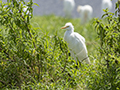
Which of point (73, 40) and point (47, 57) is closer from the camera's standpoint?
point (47, 57)

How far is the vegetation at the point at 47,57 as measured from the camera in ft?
6.49

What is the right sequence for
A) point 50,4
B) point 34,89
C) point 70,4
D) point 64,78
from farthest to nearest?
point 50,4, point 70,4, point 64,78, point 34,89

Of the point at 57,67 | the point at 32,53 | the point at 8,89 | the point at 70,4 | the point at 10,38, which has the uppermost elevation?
the point at 70,4

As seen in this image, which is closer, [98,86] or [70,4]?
[98,86]

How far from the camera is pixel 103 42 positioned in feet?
6.86

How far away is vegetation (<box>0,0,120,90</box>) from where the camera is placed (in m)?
1.98

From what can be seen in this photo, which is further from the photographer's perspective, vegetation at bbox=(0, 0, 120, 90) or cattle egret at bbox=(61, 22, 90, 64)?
cattle egret at bbox=(61, 22, 90, 64)

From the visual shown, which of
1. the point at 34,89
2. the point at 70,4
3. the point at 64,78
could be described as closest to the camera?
the point at 34,89

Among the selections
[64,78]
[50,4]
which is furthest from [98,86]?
[50,4]

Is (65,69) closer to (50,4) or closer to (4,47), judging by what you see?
(4,47)

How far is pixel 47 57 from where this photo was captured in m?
2.15

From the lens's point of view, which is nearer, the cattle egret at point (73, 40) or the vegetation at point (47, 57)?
the vegetation at point (47, 57)

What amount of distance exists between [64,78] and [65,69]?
10 centimetres

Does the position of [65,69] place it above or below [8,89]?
above
